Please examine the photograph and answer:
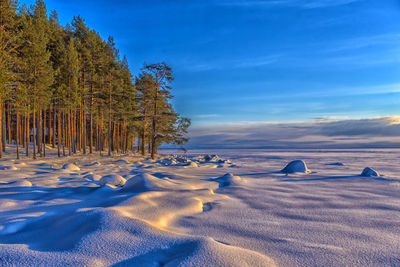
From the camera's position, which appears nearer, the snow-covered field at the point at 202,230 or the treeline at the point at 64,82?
the snow-covered field at the point at 202,230

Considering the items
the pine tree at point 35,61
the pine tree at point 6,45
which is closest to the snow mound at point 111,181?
the pine tree at point 6,45

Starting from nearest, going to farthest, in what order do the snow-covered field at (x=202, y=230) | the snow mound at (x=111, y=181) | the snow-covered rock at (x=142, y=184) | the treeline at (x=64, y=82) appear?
1. the snow-covered field at (x=202, y=230)
2. the snow-covered rock at (x=142, y=184)
3. the snow mound at (x=111, y=181)
4. the treeline at (x=64, y=82)

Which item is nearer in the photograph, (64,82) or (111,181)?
(111,181)

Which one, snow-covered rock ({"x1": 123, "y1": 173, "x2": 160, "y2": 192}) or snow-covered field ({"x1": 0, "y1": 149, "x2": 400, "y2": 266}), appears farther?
snow-covered rock ({"x1": 123, "y1": 173, "x2": 160, "y2": 192})

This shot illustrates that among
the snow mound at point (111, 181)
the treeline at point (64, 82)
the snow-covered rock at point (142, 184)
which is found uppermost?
the treeline at point (64, 82)

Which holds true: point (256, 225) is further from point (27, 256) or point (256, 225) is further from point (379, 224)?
point (27, 256)

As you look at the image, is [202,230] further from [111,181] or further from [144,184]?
[111,181]

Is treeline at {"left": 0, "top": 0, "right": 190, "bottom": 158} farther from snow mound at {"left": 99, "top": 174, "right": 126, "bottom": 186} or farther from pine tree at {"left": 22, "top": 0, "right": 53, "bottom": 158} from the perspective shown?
snow mound at {"left": 99, "top": 174, "right": 126, "bottom": 186}

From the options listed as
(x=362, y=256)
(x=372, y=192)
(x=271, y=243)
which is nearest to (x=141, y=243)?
(x=271, y=243)

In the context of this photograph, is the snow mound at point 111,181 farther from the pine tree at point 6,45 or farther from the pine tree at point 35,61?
the pine tree at point 35,61

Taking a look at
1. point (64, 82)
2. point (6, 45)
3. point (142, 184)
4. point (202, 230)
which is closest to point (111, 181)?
point (142, 184)

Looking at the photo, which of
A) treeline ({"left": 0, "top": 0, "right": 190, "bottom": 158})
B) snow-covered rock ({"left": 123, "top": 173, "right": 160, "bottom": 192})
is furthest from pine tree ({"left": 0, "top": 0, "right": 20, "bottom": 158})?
snow-covered rock ({"left": 123, "top": 173, "right": 160, "bottom": 192})

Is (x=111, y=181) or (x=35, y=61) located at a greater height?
(x=35, y=61)

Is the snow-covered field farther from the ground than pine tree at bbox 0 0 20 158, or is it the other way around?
pine tree at bbox 0 0 20 158
